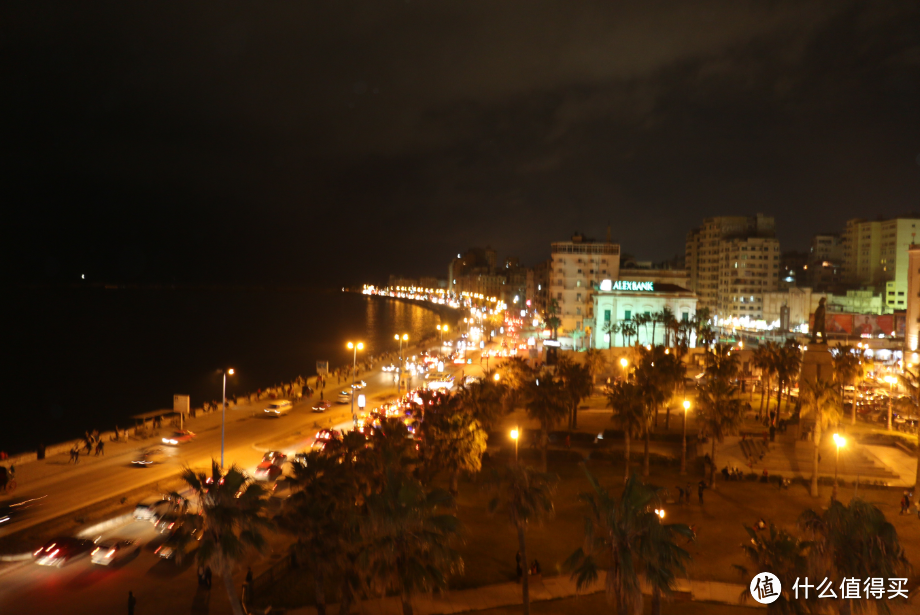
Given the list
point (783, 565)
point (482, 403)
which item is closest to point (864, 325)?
point (482, 403)

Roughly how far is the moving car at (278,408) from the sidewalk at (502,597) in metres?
27.8

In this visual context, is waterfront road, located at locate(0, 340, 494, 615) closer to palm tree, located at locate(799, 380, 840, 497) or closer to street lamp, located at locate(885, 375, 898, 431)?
palm tree, located at locate(799, 380, 840, 497)

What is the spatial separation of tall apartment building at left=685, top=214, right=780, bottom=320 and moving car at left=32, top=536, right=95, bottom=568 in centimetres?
11813

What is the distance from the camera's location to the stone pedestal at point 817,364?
37.3m

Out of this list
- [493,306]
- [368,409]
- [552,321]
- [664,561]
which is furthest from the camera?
[493,306]

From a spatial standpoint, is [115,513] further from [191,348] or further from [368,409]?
[191,348]

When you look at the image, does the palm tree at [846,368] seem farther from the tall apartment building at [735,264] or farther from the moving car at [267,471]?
the tall apartment building at [735,264]

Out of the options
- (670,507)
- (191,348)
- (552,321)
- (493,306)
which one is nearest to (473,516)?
(670,507)

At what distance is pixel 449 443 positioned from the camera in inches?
990

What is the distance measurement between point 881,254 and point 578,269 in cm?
8137

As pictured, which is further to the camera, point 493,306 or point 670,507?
point 493,306

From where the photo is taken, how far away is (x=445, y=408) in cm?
2653

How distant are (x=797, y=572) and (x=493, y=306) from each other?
18770cm

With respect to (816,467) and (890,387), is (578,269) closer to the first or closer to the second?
(890,387)
